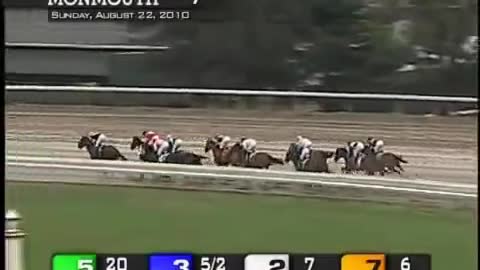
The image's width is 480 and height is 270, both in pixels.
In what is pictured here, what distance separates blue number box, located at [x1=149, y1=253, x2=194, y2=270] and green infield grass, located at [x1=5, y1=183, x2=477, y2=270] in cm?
2

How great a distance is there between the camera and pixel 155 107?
1.82 metres

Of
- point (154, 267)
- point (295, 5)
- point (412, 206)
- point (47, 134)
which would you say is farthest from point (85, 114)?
point (412, 206)

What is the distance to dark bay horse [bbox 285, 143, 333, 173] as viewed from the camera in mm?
1830

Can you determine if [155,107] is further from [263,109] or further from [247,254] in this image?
[247,254]

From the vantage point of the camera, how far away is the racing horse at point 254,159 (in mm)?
1831

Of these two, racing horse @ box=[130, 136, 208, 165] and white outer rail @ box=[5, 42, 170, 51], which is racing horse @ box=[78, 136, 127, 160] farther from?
white outer rail @ box=[5, 42, 170, 51]

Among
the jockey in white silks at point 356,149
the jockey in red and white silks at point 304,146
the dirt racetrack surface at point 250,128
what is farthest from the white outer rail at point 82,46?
the jockey in white silks at point 356,149

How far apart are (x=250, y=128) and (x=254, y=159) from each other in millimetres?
70

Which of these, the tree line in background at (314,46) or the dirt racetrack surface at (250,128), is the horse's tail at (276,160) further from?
the tree line in background at (314,46)

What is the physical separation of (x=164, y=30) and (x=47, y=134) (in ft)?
1.14

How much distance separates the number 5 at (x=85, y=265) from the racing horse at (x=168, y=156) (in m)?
0.26

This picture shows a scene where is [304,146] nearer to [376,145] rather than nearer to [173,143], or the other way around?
[376,145]

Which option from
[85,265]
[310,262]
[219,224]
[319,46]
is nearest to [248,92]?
[319,46]

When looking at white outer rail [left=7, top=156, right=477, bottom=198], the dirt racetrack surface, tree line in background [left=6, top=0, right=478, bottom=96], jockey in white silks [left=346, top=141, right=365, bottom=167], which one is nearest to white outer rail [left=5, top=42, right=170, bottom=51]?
tree line in background [left=6, top=0, right=478, bottom=96]
